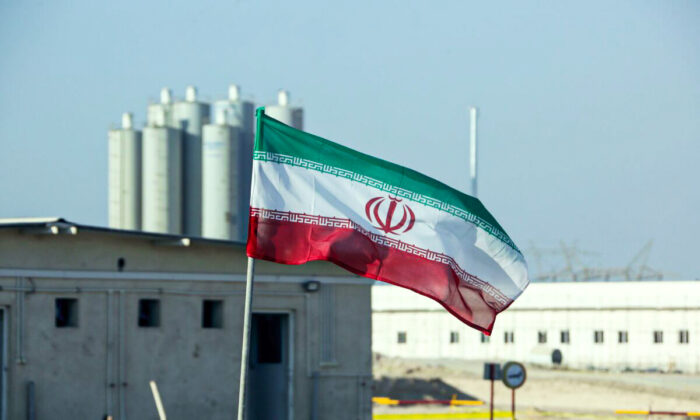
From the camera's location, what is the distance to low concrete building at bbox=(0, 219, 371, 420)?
60.5 ft

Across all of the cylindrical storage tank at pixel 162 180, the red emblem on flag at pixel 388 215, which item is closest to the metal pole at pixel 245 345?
the red emblem on flag at pixel 388 215

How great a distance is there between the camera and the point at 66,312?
19.2 meters

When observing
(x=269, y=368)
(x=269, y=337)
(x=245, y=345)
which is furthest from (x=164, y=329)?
(x=245, y=345)

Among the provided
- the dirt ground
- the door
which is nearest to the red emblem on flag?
the door

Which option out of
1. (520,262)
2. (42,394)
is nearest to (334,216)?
(520,262)

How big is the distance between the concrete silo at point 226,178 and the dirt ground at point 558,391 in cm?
1135

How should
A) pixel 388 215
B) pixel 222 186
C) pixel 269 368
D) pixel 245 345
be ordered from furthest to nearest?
pixel 222 186, pixel 269 368, pixel 388 215, pixel 245 345

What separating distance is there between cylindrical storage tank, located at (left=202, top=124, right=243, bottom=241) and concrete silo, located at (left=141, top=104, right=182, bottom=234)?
1.37 metres

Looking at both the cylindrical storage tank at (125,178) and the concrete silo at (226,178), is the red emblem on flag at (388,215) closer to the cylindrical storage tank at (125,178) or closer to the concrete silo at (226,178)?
the concrete silo at (226,178)

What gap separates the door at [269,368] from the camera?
73.3 feet

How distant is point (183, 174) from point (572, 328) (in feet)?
69.1

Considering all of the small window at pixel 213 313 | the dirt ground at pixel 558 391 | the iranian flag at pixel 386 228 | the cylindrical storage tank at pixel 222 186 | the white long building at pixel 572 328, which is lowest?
the dirt ground at pixel 558 391

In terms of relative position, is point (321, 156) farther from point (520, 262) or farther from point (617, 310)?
point (617, 310)

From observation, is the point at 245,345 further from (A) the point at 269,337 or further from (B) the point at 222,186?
(B) the point at 222,186
